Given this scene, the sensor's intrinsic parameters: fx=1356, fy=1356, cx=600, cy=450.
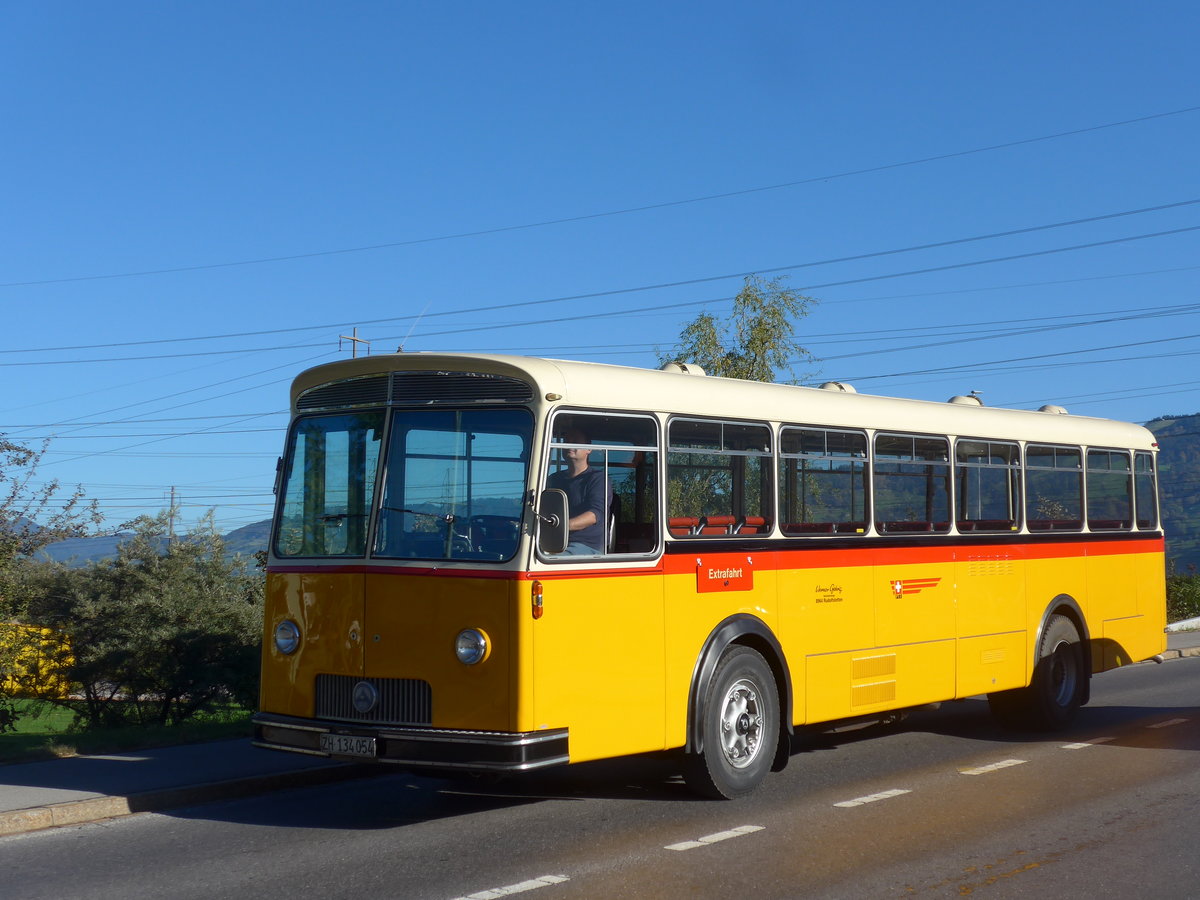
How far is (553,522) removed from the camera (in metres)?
8.23

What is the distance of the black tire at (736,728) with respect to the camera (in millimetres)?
9312

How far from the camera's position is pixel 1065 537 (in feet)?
44.7

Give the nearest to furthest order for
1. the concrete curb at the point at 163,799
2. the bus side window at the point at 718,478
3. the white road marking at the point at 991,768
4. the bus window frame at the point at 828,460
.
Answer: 1. the concrete curb at the point at 163,799
2. the bus side window at the point at 718,478
3. the bus window frame at the point at 828,460
4. the white road marking at the point at 991,768

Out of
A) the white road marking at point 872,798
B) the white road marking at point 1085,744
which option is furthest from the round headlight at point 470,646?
the white road marking at point 1085,744

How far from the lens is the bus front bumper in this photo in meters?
8.02

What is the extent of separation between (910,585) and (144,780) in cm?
628

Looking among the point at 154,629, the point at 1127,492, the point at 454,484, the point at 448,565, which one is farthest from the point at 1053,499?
the point at 154,629

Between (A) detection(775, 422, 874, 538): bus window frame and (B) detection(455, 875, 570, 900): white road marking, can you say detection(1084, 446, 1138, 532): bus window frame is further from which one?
(B) detection(455, 875, 570, 900): white road marking

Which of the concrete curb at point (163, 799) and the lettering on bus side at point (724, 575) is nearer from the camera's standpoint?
the concrete curb at point (163, 799)

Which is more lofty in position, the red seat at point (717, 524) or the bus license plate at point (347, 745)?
the red seat at point (717, 524)

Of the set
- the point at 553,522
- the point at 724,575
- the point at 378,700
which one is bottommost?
the point at 378,700

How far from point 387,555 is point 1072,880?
4431 millimetres

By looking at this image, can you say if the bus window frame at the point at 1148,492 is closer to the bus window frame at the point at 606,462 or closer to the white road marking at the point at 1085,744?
the white road marking at the point at 1085,744

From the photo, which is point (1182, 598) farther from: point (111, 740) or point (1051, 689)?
point (111, 740)
